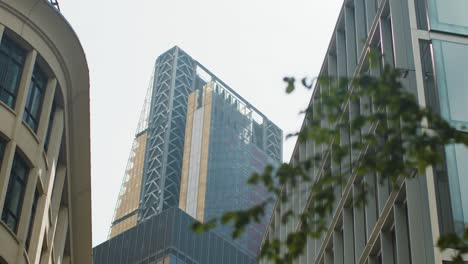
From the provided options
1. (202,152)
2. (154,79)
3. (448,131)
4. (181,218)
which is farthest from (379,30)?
(154,79)

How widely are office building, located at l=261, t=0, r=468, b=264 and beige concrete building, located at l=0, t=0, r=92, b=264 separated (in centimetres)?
1139

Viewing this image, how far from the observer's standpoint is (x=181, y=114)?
18262cm

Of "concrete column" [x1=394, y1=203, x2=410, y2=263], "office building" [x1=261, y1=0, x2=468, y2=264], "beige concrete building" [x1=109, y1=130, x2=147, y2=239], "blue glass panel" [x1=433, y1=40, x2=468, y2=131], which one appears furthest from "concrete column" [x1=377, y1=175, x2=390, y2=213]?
"beige concrete building" [x1=109, y1=130, x2=147, y2=239]

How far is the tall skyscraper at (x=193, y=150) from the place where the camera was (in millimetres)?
162500

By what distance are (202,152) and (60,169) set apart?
128061 millimetres

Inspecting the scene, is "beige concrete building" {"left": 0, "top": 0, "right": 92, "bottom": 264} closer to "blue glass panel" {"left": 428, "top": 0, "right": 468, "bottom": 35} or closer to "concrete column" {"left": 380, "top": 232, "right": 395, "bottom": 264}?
"concrete column" {"left": 380, "top": 232, "right": 395, "bottom": 264}

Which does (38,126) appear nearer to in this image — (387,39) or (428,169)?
(387,39)

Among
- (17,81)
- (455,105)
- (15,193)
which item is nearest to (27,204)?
(15,193)

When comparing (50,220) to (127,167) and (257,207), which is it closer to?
(257,207)

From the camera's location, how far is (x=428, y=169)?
2712cm

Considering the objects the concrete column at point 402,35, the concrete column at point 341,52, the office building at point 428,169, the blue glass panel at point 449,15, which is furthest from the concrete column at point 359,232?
the concrete column at point 341,52

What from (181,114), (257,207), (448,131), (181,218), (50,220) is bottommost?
(257,207)

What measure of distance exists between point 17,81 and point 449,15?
1547cm

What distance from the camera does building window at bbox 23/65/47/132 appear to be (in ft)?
118
